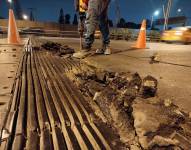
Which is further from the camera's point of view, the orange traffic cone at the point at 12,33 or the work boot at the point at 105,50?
the orange traffic cone at the point at 12,33

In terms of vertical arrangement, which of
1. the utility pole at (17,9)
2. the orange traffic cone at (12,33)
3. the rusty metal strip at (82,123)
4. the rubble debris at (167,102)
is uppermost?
the utility pole at (17,9)

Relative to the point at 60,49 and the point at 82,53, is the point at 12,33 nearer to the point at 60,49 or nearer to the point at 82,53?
the point at 60,49

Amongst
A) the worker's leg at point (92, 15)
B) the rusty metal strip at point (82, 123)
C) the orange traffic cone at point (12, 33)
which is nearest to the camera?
the rusty metal strip at point (82, 123)

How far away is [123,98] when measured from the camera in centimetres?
148

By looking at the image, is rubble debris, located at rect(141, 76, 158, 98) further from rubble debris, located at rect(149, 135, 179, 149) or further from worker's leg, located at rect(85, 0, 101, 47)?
worker's leg, located at rect(85, 0, 101, 47)

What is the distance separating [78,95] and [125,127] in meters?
0.63

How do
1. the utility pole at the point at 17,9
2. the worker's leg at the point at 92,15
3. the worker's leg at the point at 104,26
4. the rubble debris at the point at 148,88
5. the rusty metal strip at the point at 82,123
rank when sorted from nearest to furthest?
1. the rusty metal strip at the point at 82,123
2. the rubble debris at the point at 148,88
3. the worker's leg at the point at 92,15
4. the worker's leg at the point at 104,26
5. the utility pole at the point at 17,9

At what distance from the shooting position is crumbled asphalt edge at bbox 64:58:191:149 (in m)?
1.11

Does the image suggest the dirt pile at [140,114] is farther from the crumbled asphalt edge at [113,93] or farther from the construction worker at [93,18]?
the construction worker at [93,18]

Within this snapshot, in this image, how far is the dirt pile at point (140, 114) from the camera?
103 centimetres

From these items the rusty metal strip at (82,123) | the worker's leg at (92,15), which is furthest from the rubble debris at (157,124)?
the worker's leg at (92,15)

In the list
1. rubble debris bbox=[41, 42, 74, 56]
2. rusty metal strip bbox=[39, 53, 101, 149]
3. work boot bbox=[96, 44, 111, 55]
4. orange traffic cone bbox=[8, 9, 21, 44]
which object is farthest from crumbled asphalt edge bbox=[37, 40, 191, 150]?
orange traffic cone bbox=[8, 9, 21, 44]

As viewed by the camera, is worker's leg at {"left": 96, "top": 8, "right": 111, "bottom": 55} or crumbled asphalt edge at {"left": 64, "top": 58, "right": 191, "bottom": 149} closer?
crumbled asphalt edge at {"left": 64, "top": 58, "right": 191, "bottom": 149}

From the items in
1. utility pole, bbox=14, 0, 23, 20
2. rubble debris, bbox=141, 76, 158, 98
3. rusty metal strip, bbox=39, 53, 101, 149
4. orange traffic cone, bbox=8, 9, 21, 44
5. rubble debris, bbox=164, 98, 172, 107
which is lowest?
rusty metal strip, bbox=39, 53, 101, 149
